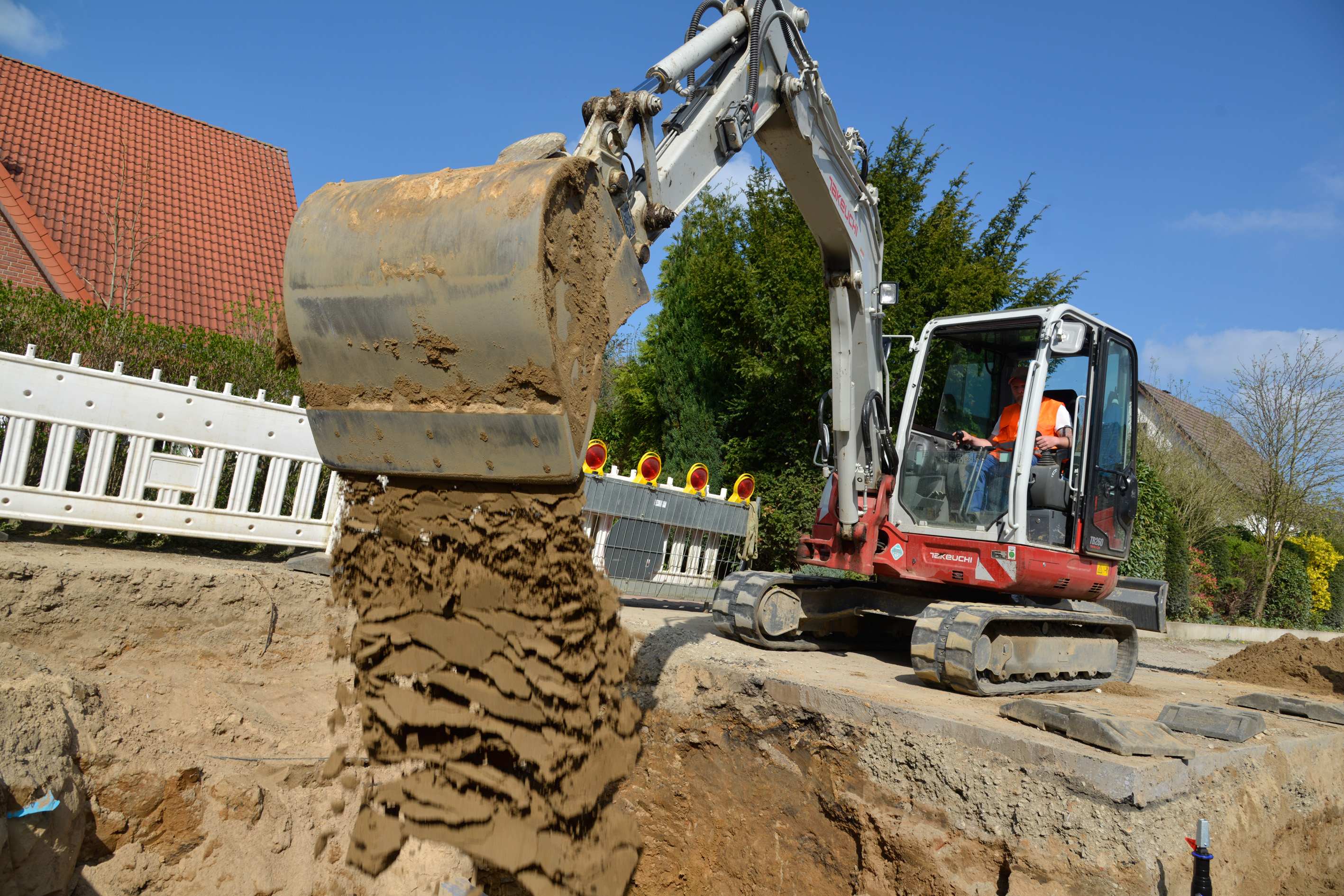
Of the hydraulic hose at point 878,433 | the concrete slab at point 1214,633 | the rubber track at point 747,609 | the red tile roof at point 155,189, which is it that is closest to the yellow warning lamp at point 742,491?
the rubber track at point 747,609

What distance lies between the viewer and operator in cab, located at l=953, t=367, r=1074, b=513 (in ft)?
16.7

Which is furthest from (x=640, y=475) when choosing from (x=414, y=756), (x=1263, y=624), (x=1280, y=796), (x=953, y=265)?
(x=1263, y=624)

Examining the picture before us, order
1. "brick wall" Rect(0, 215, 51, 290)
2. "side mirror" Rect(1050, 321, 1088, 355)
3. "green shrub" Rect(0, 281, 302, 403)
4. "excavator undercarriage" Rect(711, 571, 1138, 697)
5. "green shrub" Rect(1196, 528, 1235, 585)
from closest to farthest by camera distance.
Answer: "excavator undercarriage" Rect(711, 571, 1138, 697) → "side mirror" Rect(1050, 321, 1088, 355) → "green shrub" Rect(0, 281, 302, 403) → "brick wall" Rect(0, 215, 51, 290) → "green shrub" Rect(1196, 528, 1235, 585)

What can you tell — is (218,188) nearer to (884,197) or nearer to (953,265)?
(884,197)

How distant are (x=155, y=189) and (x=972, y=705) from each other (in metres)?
15.8

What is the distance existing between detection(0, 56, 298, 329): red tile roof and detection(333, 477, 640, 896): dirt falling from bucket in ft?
33.5

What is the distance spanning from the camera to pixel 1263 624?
637 inches

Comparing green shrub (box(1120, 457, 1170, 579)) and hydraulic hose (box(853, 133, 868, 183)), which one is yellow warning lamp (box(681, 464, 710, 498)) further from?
green shrub (box(1120, 457, 1170, 579))

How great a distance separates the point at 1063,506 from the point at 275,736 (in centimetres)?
461

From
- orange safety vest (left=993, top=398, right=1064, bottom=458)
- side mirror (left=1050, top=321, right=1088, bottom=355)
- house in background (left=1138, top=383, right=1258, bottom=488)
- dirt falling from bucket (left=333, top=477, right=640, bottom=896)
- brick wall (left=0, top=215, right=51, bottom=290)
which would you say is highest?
house in background (left=1138, top=383, right=1258, bottom=488)

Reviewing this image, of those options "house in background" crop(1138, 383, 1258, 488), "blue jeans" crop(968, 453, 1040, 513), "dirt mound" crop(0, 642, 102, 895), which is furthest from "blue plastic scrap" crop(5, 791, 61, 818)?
"house in background" crop(1138, 383, 1258, 488)

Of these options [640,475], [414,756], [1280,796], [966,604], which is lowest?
[414,756]

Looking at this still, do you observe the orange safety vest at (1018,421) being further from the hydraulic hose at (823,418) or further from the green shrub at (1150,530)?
the green shrub at (1150,530)

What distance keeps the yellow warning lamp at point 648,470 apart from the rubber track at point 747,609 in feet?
10.2
